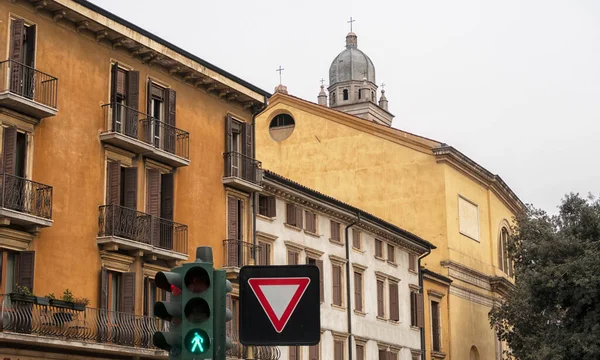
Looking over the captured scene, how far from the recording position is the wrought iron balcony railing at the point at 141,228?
30.9m

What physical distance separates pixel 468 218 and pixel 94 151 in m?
36.2

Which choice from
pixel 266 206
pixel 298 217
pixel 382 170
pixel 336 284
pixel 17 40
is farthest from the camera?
pixel 382 170

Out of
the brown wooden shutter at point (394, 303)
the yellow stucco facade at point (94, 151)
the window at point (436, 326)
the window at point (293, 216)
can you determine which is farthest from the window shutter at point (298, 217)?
the window at point (436, 326)

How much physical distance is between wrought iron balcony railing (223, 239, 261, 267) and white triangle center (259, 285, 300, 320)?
27021 mm

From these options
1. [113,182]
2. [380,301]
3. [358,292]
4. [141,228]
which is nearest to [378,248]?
[380,301]

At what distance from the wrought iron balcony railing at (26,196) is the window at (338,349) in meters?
19.2

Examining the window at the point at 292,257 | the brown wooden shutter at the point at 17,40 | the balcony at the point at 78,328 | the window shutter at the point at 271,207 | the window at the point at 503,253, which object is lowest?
the balcony at the point at 78,328

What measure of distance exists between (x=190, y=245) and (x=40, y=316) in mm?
8219

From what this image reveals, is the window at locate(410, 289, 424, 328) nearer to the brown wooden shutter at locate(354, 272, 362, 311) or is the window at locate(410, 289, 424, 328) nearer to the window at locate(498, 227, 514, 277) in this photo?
the brown wooden shutter at locate(354, 272, 362, 311)

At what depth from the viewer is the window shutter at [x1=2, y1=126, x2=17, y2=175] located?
27609mm

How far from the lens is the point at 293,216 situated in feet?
139

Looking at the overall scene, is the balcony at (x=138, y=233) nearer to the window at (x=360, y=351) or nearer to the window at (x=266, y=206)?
the window at (x=266, y=206)

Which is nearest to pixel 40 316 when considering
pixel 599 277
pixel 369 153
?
pixel 599 277

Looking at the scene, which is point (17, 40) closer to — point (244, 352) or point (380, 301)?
point (244, 352)
